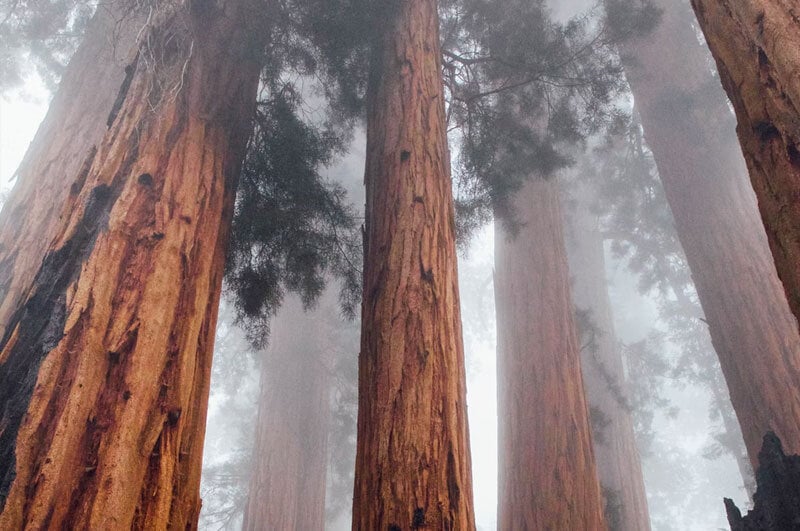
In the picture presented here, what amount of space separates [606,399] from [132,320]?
405 inches

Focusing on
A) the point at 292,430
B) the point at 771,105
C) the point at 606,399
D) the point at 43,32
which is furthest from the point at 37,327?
the point at 606,399

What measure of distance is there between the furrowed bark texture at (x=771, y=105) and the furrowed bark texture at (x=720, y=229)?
14.9 ft

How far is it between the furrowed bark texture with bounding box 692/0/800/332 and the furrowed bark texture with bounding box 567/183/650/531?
5175 mm

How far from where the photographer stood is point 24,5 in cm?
912

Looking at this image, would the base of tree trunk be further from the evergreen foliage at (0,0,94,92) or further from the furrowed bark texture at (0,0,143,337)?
the evergreen foliage at (0,0,94,92)

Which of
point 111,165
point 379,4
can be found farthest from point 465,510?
point 379,4

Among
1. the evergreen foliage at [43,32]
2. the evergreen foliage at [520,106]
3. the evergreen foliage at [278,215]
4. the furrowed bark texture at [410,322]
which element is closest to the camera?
the furrowed bark texture at [410,322]

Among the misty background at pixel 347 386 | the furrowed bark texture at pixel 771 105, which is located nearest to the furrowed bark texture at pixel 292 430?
the misty background at pixel 347 386

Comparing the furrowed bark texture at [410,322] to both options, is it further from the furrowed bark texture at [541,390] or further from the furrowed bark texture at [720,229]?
the furrowed bark texture at [720,229]

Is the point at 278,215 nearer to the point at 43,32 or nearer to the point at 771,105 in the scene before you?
the point at 771,105

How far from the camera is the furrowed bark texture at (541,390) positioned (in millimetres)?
5293

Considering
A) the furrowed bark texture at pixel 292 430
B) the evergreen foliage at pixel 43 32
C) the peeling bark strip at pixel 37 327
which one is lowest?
the peeling bark strip at pixel 37 327

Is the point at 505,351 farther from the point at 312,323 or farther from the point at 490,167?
the point at 312,323

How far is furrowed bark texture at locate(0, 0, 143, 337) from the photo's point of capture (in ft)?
17.1
